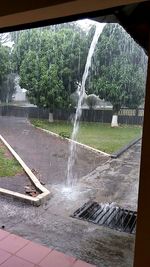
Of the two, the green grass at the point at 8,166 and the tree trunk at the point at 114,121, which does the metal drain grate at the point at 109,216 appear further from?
the tree trunk at the point at 114,121

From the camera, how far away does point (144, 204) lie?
3.18 feet

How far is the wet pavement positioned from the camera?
7.19 ft

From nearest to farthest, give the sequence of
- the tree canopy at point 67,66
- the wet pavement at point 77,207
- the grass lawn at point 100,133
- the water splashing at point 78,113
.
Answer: the wet pavement at point 77,207 → the water splashing at point 78,113 → the grass lawn at point 100,133 → the tree canopy at point 67,66

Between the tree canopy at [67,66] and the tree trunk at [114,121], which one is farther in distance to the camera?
the tree trunk at [114,121]

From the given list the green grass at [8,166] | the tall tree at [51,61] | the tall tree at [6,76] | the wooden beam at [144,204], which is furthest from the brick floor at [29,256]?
the tall tree at [6,76]

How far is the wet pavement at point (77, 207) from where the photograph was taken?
2192 millimetres

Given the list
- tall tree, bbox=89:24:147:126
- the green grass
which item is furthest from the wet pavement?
tall tree, bbox=89:24:147:126

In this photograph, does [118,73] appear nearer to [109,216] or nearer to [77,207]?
[77,207]

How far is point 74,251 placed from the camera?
6.96ft

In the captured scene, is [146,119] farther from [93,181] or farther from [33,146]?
[33,146]

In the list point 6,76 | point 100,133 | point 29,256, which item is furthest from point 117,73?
point 29,256

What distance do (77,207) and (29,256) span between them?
1446 mm

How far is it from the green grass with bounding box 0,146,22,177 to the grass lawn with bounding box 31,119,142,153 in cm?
273

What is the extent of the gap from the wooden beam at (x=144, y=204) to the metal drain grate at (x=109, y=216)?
1.72 metres
